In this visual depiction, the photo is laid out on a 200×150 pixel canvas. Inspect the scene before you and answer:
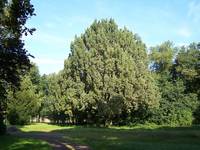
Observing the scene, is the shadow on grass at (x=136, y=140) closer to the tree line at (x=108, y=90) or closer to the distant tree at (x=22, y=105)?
the tree line at (x=108, y=90)

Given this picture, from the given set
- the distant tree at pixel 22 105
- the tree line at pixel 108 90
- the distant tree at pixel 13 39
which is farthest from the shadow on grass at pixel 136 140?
the distant tree at pixel 22 105

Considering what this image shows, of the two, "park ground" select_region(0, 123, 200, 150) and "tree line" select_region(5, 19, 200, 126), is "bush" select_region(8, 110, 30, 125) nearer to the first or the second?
"tree line" select_region(5, 19, 200, 126)

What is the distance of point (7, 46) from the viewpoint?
22.8m

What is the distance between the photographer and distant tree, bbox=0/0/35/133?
57.1 ft

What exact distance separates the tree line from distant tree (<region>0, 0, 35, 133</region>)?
40540mm

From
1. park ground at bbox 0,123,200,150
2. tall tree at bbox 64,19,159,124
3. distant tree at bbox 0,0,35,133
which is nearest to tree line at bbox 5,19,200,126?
tall tree at bbox 64,19,159,124

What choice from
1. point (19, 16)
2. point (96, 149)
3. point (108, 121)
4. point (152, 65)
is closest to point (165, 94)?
point (108, 121)

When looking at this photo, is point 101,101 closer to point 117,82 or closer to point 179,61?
point 117,82

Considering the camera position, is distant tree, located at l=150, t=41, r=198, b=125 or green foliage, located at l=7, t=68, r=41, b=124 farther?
distant tree, located at l=150, t=41, r=198, b=125

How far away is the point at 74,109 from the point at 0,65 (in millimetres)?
49470

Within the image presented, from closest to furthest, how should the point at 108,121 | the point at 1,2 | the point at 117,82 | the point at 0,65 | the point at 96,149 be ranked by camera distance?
the point at 1,2, the point at 0,65, the point at 96,149, the point at 117,82, the point at 108,121

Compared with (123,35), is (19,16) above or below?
below

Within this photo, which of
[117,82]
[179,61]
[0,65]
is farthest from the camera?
[179,61]

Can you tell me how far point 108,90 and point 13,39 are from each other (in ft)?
148
